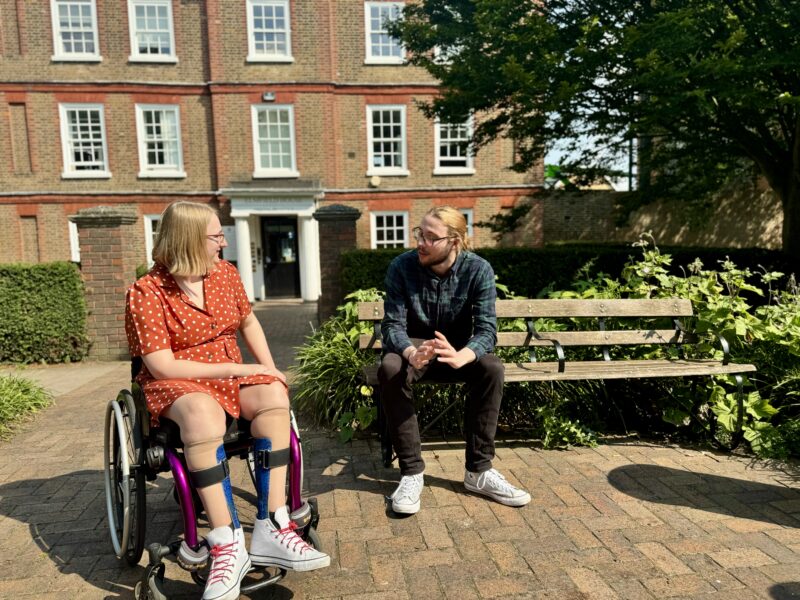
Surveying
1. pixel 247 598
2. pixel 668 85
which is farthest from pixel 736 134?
pixel 247 598

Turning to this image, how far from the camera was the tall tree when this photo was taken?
5.55m

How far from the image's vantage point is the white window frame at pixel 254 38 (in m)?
16.2

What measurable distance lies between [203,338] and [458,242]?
151 centimetres

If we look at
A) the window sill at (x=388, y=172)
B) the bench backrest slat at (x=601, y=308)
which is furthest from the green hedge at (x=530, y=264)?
the window sill at (x=388, y=172)

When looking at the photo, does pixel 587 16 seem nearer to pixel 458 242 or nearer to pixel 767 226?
pixel 458 242

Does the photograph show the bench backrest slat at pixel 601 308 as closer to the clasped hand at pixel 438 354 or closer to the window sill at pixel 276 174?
the clasped hand at pixel 438 354

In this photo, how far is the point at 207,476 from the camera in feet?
7.28

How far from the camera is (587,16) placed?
6457 mm

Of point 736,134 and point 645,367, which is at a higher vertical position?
point 736,134

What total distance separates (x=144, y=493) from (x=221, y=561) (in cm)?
52

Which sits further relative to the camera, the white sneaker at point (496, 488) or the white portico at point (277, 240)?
the white portico at point (277, 240)

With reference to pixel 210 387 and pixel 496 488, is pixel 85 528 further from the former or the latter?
pixel 496 488

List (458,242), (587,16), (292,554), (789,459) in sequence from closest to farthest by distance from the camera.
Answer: (292,554)
(458,242)
(789,459)
(587,16)

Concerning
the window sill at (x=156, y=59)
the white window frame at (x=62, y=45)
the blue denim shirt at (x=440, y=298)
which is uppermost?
the white window frame at (x=62, y=45)
